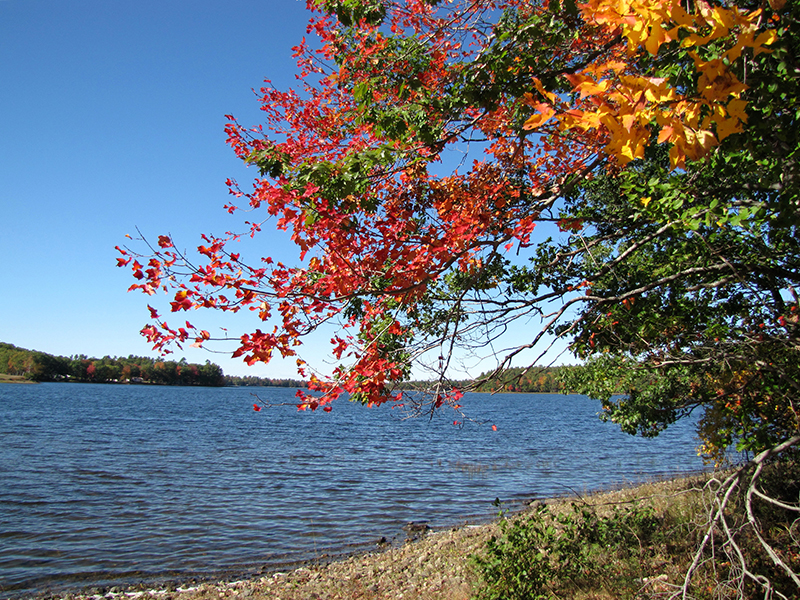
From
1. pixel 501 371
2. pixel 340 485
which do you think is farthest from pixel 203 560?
pixel 501 371

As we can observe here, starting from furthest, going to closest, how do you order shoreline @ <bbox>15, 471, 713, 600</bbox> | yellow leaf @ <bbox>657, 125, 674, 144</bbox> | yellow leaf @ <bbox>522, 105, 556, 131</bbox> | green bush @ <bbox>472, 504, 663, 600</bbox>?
shoreline @ <bbox>15, 471, 713, 600</bbox> < green bush @ <bbox>472, 504, 663, 600</bbox> < yellow leaf @ <bbox>522, 105, 556, 131</bbox> < yellow leaf @ <bbox>657, 125, 674, 144</bbox>

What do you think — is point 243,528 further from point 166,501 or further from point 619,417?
point 619,417

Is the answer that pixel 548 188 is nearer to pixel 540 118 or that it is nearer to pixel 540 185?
pixel 540 185

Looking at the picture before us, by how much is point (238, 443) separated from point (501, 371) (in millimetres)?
28751

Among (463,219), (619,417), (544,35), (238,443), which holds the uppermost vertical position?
(544,35)

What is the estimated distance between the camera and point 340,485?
58.7ft

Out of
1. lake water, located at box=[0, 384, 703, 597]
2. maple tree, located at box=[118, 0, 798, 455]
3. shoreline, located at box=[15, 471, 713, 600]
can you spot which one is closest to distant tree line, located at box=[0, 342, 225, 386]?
lake water, located at box=[0, 384, 703, 597]

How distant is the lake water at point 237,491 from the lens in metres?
10.7

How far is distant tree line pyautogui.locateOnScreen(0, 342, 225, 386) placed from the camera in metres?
127

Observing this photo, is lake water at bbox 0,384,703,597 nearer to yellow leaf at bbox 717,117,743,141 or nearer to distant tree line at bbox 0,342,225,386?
yellow leaf at bbox 717,117,743,141

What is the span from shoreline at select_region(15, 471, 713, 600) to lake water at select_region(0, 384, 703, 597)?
1.42ft

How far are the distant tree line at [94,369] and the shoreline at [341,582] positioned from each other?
414 feet

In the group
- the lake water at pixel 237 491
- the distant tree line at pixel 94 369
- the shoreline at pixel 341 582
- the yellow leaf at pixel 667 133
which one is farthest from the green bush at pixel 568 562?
the distant tree line at pixel 94 369

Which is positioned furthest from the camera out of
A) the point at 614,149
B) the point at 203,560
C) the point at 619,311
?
the point at 203,560
